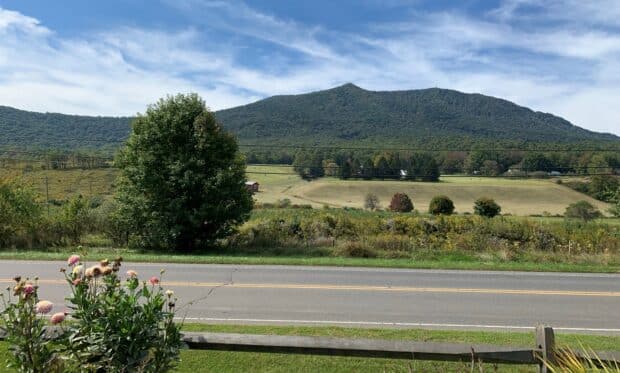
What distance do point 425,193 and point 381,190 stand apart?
6.41m

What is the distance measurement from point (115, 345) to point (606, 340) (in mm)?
6487

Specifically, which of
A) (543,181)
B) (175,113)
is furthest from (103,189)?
(543,181)

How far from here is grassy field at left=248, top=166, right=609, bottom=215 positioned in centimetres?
6188

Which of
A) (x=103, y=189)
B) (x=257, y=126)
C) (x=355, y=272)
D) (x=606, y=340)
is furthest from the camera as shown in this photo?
(x=257, y=126)

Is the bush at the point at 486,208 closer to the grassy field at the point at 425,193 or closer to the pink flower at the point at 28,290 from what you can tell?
the grassy field at the point at 425,193

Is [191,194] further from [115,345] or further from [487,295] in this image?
[115,345]

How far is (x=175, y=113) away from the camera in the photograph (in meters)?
17.9

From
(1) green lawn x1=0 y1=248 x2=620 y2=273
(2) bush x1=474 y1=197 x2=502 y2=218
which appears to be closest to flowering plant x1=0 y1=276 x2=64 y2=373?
(1) green lawn x1=0 y1=248 x2=620 y2=273

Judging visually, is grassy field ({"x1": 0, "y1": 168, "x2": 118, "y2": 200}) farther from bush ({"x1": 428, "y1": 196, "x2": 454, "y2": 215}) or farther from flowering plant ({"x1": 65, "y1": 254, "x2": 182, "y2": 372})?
flowering plant ({"x1": 65, "y1": 254, "x2": 182, "y2": 372})

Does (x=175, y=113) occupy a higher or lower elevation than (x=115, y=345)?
higher

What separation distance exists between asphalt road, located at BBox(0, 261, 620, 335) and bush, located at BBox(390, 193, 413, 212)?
143 feet

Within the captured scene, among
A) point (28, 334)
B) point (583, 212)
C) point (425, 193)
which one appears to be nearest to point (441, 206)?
point (425, 193)

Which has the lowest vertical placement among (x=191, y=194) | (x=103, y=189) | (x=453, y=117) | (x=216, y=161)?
(x=103, y=189)

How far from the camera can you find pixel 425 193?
67375 mm
